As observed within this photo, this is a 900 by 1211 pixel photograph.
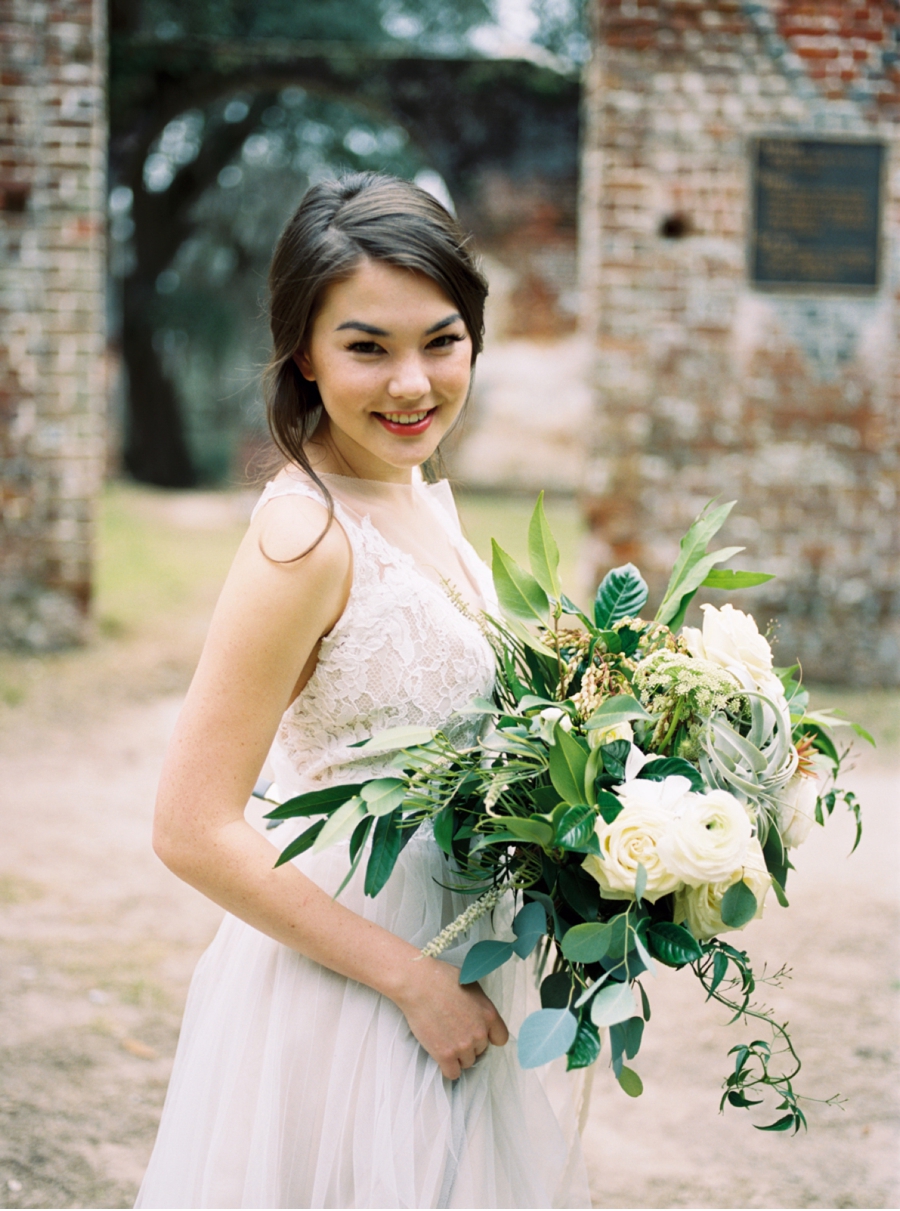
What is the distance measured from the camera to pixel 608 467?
620 cm

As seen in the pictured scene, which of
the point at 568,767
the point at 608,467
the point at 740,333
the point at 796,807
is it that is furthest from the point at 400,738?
the point at 740,333

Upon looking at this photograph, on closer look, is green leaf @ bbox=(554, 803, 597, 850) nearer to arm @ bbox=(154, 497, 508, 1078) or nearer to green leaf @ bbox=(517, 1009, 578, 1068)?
green leaf @ bbox=(517, 1009, 578, 1068)

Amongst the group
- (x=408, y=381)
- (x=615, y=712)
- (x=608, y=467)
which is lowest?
(x=615, y=712)

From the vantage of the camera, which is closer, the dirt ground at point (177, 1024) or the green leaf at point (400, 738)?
the green leaf at point (400, 738)

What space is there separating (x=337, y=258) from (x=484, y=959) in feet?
2.91

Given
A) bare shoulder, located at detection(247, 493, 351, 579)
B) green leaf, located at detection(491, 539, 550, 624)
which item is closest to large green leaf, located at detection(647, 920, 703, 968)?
green leaf, located at detection(491, 539, 550, 624)

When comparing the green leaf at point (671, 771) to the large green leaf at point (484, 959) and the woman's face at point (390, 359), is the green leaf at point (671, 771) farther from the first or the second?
the woman's face at point (390, 359)

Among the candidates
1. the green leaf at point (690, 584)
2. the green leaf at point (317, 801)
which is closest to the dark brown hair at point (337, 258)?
the green leaf at point (317, 801)

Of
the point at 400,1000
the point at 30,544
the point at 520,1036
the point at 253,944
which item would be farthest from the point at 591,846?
the point at 30,544

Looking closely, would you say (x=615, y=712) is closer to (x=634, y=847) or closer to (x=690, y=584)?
(x=634, y=847)

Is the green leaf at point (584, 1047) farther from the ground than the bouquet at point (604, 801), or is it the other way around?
the bouquet at point (604, 801)

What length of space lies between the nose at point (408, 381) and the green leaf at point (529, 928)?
0.65 meters

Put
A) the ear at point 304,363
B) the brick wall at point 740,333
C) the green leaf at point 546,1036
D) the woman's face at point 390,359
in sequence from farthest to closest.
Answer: the brick wall at point 740,333 < the ear at point 304,363 < the woman's face at point 390,359 < the green leaf at point 546,1036

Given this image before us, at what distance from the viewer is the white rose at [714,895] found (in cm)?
129
